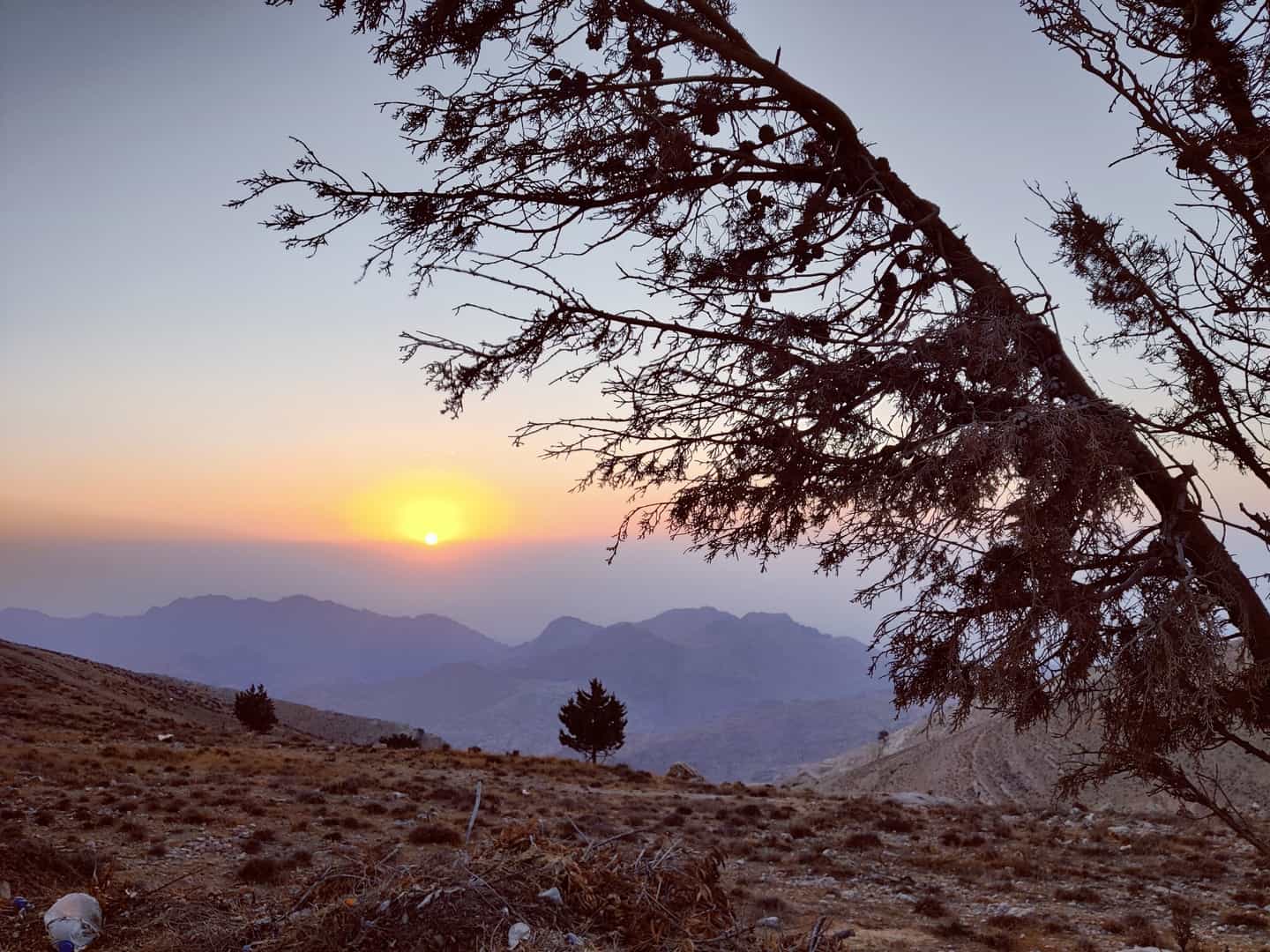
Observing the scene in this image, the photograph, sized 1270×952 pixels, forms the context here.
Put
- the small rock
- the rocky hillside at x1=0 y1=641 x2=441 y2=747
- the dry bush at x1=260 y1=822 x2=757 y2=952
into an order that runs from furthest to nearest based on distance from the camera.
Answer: the rocky hillside at x1=0 y1=641 x2=441 y2=747 < the dry bush at x1=260 y1=822 x2=757 y2=952 < the small rock

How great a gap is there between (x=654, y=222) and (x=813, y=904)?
11238 mm

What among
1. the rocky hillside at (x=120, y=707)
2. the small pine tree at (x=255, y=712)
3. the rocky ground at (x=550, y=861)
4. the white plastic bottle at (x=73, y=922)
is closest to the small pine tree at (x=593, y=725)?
the rocky ground at (x=550, y=861)

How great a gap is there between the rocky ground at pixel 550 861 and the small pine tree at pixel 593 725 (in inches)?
510

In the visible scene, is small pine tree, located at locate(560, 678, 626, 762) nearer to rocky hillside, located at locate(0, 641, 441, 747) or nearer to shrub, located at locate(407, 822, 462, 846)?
rocky hillside, located at locate(0, 641, 441, 747)

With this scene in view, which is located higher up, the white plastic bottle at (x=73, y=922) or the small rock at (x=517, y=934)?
the small rock at (x=517, y=934)

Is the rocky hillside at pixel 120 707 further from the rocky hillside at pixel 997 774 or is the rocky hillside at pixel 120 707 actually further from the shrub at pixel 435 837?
the rocky hillside at pixel 997 774

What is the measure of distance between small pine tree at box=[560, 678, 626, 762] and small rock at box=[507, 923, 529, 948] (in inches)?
1565

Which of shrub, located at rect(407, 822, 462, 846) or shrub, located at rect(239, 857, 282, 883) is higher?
shrub, located at rect(239, 857, 282, 883)

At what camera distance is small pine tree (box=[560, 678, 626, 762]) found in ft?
140

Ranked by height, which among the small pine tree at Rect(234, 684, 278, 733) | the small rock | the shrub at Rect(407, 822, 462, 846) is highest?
the small rock

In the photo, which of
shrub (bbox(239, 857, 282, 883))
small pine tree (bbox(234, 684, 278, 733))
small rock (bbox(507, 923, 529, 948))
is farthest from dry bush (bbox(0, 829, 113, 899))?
small pine tree (bbox(234, 684, 278, 733))

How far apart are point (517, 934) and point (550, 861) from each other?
69cm

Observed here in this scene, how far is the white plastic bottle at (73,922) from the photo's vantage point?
19.3 ft

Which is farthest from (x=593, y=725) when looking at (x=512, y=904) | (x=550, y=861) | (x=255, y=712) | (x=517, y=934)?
(x=517, y=934)
